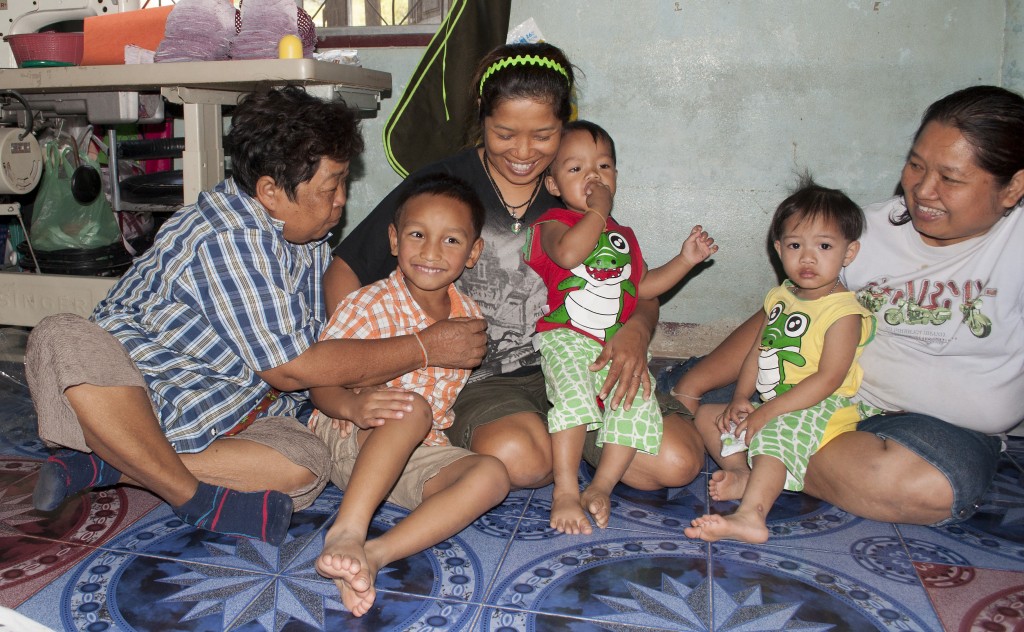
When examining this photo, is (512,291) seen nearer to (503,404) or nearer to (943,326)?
(503,404)

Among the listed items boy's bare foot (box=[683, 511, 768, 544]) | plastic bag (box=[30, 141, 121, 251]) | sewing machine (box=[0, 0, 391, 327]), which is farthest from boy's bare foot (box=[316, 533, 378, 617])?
plastic bag (box=[30, 141, 121, 251])

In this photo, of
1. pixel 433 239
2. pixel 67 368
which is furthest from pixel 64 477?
pixel 433 239

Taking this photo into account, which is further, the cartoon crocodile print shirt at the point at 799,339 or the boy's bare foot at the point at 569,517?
the cartoon crocodile print shirt at the point at 799,339

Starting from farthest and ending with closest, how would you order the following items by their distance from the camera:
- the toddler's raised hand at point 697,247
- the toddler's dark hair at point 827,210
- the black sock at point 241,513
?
the toddler's raised hand at point 697,247
the toddler's dark hair at point 827,210
the black sock at point 241,513

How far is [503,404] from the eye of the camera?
1.85m

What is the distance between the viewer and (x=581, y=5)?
2752 mm

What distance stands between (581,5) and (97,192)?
Answer: 1782mm

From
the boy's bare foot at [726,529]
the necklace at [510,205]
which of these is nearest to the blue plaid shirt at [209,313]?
the necklace at [510,205]

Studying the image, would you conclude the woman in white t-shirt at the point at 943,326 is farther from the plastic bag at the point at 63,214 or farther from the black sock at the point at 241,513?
the plastic bag at the point at 63,214

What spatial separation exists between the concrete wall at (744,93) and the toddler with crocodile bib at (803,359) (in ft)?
3.10

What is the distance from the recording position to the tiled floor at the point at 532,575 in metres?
1.36

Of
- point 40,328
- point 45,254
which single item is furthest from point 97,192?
point 40,328

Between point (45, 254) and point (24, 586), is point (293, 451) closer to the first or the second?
point (24, 586)

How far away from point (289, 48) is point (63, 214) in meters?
1.16
